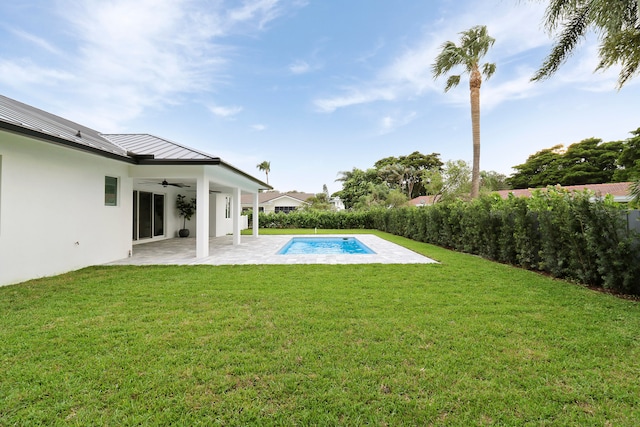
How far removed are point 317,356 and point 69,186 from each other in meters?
7.90

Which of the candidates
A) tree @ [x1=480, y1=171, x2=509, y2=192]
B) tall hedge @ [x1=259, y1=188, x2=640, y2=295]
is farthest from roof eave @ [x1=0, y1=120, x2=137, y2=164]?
tree @ [x1=480, y1=171, x2=509, y2=192]

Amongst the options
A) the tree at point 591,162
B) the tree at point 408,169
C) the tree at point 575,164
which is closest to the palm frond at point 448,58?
the tree at point 575,164

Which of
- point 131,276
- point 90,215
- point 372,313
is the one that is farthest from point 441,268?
point 90,215

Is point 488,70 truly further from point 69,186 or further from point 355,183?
point 355,183

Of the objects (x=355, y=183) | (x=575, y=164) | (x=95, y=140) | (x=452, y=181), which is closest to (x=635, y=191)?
(x=95, y=140)

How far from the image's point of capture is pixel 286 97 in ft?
65.6

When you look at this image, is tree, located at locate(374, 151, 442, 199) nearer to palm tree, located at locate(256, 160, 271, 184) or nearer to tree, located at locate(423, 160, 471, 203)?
tree, located at locate(423, 160, 471, 203)

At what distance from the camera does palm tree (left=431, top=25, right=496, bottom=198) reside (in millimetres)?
15117

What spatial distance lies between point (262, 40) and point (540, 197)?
14392 millimetres

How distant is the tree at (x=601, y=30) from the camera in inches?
246

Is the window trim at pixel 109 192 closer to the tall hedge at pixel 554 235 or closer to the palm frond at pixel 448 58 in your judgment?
the tall hedge at pixel 554 235

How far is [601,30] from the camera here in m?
7.34

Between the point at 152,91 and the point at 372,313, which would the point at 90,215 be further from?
the point at 152,91

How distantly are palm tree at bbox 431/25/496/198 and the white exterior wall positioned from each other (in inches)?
634
